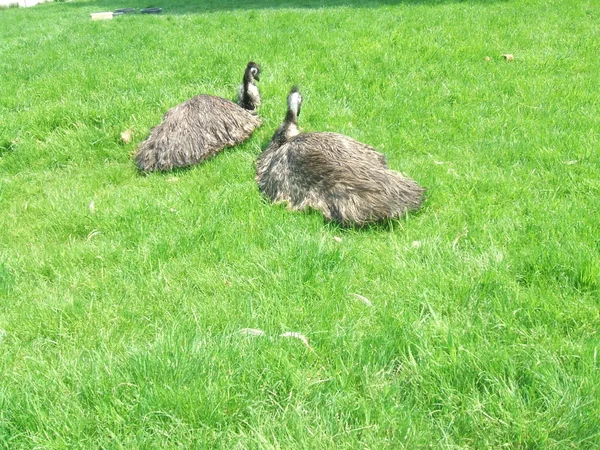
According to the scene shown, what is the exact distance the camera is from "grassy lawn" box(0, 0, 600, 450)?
2566mm

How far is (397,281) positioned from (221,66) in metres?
6.67

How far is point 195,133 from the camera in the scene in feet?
21.3

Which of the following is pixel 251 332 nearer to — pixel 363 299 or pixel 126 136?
pixel 363 299

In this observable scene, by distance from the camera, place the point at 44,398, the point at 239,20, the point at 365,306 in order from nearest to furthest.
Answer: the point at 44,398 → the point at 365,306 → the point at 239,20

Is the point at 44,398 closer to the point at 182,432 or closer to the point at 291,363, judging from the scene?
the point at 182,432

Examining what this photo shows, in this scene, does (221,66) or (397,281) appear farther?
(221,66)

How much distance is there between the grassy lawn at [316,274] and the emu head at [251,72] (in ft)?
1.34

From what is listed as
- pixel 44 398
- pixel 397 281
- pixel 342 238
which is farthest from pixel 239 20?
pixel 44 398

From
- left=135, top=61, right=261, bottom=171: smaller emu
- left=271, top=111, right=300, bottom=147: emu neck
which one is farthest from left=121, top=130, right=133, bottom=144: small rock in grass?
left=271, top=111, right=300, bottom=147: emu neck

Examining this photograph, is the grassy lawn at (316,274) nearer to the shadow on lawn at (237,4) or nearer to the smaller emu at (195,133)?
the smaller emu at (195,133)

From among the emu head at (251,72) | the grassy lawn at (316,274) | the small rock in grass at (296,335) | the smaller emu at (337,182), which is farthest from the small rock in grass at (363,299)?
the emu head at (251,72)

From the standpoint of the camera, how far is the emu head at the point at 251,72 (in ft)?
24.6

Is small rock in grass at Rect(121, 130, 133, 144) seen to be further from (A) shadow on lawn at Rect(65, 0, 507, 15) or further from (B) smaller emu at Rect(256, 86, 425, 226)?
(A) shadow on lawn at Rect(65, 0, 507, 15)

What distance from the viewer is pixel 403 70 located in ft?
27.9
